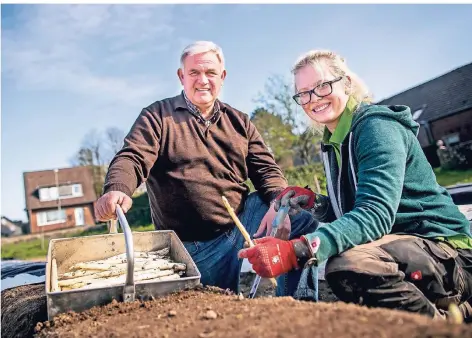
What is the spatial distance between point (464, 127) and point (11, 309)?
2967cm

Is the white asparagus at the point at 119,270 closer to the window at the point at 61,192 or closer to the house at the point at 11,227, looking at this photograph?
the window at the point at 61,192

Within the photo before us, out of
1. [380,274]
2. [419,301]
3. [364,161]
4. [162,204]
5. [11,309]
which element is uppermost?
[364,161]

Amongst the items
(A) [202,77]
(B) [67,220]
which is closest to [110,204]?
(A) [202,77]

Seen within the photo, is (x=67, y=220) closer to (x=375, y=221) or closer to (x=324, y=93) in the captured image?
(x=324, y=93)

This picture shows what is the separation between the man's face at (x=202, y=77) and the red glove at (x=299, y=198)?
47.4 inches

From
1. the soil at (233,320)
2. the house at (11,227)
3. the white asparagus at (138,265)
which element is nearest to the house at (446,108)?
the white asparagus at (138,265)

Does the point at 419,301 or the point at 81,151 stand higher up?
the point at 81,151

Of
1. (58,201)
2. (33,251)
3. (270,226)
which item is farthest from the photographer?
(58,201)

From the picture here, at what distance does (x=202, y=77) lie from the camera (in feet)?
11.9

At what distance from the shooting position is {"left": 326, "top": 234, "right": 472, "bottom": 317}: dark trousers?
2021 mm

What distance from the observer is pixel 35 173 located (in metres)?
36.7

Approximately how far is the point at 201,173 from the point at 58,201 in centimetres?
3502

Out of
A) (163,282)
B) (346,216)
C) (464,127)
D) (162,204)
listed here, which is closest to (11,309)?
(162,204)

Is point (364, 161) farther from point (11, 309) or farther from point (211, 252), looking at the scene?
point (11, 309)
